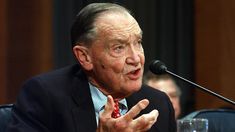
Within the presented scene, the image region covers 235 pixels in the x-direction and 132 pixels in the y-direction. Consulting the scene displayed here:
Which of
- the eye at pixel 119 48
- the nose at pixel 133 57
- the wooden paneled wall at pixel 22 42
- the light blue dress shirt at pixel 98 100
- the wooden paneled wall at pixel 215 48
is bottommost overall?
the wooden paneled wall at pixel 215 48

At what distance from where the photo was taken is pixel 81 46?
2.40 m

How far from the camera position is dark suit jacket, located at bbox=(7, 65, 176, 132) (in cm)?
229

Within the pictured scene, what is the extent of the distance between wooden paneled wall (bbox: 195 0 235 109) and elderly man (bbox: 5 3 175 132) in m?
2.98

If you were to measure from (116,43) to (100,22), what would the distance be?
0.10m

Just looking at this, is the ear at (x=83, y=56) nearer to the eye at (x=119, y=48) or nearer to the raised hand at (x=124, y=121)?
the eye at (x=119, y=48)

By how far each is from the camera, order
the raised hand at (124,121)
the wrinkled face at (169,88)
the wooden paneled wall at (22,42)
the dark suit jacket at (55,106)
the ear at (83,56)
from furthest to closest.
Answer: the wooden paneled wall at (22,42)
the wrinkled face at (169,88)
the ear at (83,56)
the dark suit jacket at (55,106)
the raised hand at (124,121)

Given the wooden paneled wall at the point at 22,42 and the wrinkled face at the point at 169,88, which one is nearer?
the wrinkled face at the point at 169,88

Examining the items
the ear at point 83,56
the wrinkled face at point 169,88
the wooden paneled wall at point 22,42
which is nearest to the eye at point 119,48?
the ear at point 83,56

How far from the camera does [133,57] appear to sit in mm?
2316

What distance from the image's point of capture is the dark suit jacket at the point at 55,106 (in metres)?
2.29

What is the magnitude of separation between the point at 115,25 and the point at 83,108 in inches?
13.3

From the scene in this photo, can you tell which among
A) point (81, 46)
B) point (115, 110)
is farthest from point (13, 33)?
point (115, 110)

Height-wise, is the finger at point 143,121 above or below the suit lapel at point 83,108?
above

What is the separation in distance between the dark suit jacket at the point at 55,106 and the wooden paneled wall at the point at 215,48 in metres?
2.92
